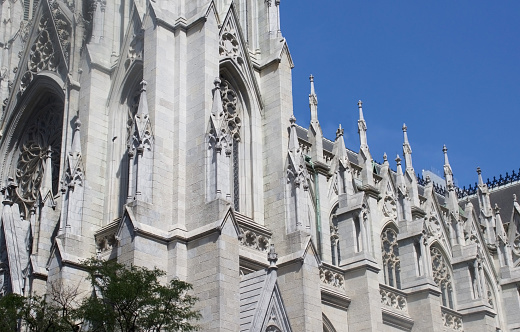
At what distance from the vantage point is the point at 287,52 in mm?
26781

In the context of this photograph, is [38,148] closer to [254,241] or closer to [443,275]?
[254,241]

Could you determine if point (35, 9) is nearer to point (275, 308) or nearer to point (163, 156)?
point (163, 156)

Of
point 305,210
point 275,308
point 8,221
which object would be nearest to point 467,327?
point 305,210

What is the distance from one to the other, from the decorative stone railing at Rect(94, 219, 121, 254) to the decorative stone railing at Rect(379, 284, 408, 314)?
37.4ft

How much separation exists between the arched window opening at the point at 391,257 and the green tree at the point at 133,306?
16.5m

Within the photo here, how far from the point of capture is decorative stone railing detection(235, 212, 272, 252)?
23.0 m

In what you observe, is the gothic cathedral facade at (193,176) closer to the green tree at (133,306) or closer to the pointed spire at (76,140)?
the pointed spire at (76,140)

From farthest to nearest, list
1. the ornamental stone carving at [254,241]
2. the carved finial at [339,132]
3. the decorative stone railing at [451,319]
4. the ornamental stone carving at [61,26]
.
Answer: the decorative stone railing at [451,319] < the carved finial at [339,132] < the ornamental stone carving at [61,26] < the ornamental stone carving at [254,241]

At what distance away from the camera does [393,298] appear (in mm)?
30891

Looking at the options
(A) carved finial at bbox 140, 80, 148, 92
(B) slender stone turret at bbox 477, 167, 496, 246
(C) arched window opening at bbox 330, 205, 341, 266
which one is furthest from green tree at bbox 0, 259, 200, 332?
(B) slender stone turret at bbox 477, 167, 496, 246

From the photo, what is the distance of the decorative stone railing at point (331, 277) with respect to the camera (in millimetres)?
27453

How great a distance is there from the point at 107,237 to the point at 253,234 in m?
3.98

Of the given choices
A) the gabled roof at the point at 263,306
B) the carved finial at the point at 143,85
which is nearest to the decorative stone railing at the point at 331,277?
the gabled roof at the point at 263,306

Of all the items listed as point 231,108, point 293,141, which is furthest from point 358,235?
point 231,108
